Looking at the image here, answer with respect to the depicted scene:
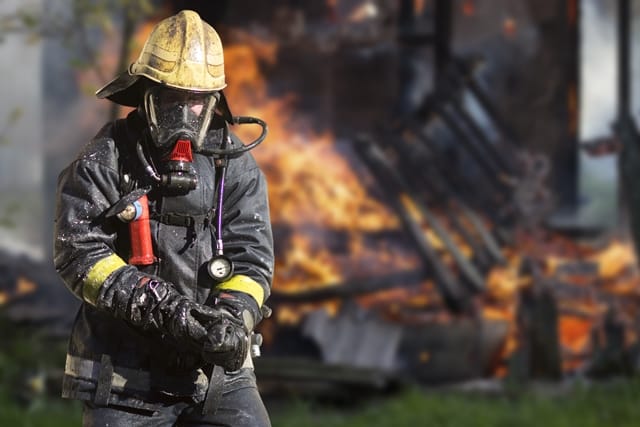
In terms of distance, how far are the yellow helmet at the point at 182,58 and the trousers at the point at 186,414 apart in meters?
1.10

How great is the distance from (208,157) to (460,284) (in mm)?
6744

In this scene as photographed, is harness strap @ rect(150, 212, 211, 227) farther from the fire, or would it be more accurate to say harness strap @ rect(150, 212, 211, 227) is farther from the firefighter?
the fire

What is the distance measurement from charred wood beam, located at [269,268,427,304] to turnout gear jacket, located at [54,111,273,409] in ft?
21.2

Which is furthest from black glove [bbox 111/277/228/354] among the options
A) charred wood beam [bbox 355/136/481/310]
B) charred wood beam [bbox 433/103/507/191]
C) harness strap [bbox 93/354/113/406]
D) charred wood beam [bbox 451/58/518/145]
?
charred wood beam [bbox 451/58/518/145]

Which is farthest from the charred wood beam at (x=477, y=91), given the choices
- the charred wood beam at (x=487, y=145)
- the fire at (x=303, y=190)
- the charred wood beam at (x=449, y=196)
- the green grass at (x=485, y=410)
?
the green grass at (x=485, y=410)

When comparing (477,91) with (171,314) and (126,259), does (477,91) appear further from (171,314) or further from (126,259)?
(171,314)

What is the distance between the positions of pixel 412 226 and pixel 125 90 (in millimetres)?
7020

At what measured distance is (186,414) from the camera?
3781 mm

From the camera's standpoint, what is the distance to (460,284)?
10.3 metres

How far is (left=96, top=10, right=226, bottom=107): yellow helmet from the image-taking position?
3.67 metres

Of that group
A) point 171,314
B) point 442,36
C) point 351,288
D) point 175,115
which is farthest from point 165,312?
point 442,36

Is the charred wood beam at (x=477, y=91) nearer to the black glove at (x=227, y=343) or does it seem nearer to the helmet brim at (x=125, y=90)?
the helmet brim at (x=125, y=90)

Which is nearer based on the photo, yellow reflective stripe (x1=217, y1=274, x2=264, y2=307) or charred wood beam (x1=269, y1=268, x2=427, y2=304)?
yellow reflective stripe (x1=217, y1=274, x2=264, y2=307)

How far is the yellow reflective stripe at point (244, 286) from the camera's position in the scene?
12.2ft
